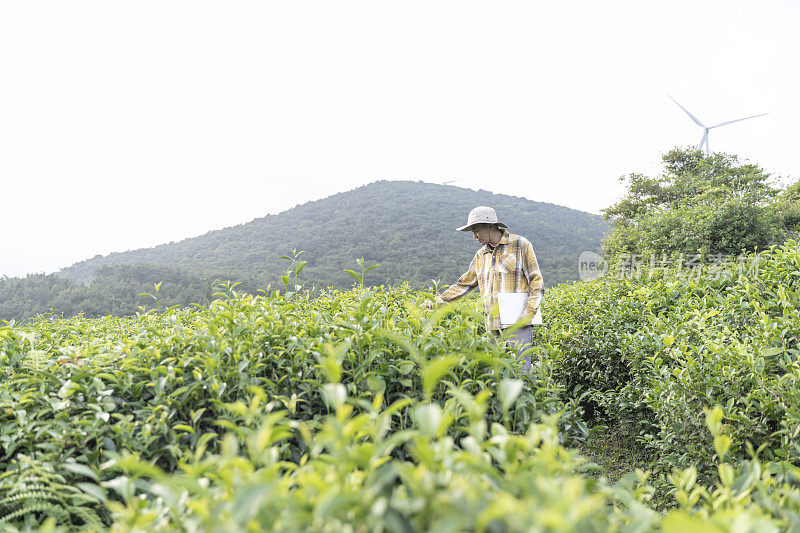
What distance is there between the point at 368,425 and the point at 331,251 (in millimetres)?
51096

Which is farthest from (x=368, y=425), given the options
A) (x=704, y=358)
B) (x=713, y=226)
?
(x=713, y=226)

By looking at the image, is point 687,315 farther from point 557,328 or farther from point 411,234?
point 411,234

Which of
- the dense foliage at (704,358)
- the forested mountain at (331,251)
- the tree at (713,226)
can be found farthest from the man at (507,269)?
the forested mountain at (331,251)

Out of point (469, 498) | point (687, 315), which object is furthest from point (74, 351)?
point (687, 315)

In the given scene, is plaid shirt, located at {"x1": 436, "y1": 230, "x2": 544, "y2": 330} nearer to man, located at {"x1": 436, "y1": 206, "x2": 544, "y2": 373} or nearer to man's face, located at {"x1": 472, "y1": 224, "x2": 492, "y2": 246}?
man, located at {"x1": 436, "y1": 206, "x2": 544, "y2": 373}

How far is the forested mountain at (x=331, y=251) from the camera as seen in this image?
2858cm

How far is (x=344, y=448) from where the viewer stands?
0.84 meters

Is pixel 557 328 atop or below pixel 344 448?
Result: below

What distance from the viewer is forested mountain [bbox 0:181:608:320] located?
93.8 ft

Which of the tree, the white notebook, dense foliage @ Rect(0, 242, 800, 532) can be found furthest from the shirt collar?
the tree

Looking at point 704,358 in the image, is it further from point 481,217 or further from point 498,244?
point 481,217

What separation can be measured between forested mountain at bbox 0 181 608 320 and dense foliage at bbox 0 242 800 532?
69.3ft

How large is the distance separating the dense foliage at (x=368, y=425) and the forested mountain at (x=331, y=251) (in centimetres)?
2111

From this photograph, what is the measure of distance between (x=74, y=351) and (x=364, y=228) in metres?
55.5
